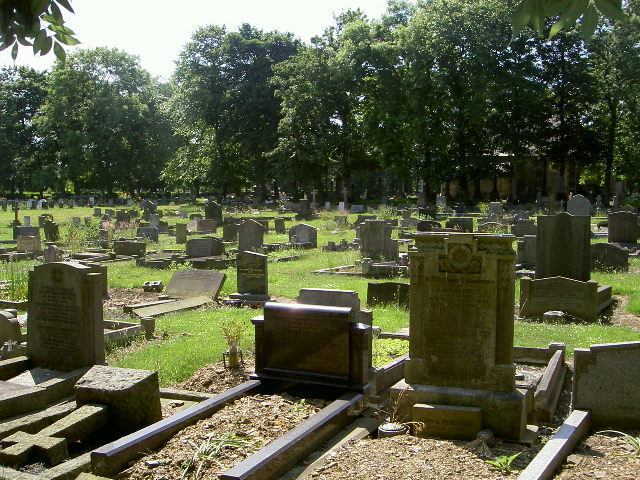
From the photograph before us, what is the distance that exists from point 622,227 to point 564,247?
10.2 metres

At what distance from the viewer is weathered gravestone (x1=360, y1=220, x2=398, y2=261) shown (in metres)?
19.0

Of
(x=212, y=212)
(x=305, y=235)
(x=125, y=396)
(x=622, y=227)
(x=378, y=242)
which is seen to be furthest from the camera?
(x=212, y=212)

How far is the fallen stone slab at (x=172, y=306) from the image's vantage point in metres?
12.2

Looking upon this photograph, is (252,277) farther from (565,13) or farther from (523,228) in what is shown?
(523,228)

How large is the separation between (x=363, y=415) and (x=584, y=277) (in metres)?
7.45

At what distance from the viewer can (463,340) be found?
256 inches

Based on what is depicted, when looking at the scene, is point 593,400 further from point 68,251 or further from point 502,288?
point 68,251

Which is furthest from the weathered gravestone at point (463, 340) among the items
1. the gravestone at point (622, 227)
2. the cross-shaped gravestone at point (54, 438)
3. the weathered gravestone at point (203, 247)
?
the gravestone at point (622, 227)

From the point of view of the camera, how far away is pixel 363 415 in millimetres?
6691

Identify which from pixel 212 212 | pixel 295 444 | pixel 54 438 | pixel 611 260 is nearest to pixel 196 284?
pixel 54 438

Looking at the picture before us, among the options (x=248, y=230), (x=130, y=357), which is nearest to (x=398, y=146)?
(x=248, y=230)

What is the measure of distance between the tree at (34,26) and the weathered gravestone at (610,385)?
537 centimetres

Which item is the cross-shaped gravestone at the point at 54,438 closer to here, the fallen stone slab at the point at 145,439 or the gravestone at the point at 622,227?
the fallen stone slab at the point at 145,439

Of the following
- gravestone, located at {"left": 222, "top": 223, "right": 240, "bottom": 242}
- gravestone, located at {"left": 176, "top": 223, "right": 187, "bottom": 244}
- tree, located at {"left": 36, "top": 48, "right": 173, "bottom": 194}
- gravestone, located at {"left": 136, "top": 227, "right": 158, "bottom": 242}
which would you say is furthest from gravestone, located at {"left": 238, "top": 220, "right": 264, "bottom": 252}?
tree, located at {"left": 36, "top": 48, "right": 173, "bottom": 194}
